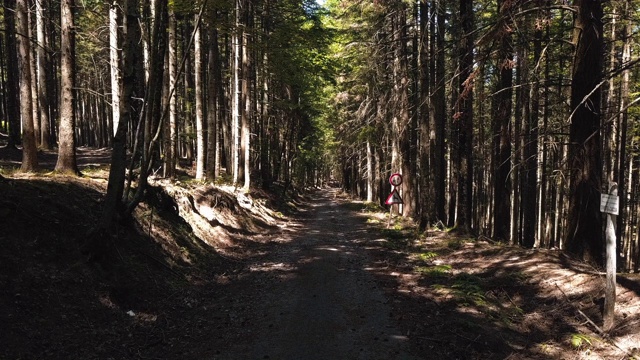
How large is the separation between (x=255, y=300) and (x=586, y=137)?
7650mm

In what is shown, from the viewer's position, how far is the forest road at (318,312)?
18.8ft

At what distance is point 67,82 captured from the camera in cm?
901

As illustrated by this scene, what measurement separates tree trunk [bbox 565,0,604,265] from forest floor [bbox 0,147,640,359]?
718mm

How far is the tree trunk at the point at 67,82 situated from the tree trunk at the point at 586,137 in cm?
1099

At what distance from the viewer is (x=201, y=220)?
44.2 ft

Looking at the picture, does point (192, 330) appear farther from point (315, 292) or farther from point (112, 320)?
point (315, 292)

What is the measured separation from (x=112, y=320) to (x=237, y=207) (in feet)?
37.5

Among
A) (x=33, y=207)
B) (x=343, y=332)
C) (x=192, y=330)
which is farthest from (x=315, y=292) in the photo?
(x=33, y=207)

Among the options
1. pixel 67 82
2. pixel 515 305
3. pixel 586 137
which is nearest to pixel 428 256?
pixel 515 305

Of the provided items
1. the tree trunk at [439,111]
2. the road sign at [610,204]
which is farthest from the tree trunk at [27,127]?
the tree trunk at [439,111]

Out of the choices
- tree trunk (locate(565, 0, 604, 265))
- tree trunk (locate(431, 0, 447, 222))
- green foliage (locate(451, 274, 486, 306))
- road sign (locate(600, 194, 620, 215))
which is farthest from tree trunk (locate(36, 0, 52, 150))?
tree trunk (locate(431, 0, 447, 222))

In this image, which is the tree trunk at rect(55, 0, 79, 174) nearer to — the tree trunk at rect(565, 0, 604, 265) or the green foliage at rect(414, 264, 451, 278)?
the green foliage at rect(414, 264, 451, 278)

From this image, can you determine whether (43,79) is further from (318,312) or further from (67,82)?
(318,312)

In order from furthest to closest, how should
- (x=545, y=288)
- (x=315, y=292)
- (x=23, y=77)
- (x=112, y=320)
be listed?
(x=23, y=77), (x=315, y=292), (x=545, y=288), (x=112, y=320)
